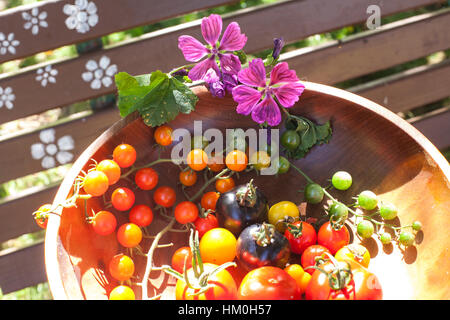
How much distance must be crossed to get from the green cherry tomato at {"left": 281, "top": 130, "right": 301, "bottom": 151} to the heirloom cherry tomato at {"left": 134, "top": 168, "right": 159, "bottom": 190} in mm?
261

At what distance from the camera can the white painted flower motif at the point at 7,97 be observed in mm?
1229

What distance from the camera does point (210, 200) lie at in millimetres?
842

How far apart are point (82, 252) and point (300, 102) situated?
48 centimetres

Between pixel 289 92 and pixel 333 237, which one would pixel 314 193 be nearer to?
pixel 333 237

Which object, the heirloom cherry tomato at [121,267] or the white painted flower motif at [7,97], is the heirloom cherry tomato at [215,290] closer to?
the heirloom cherry tomato at [121,267]

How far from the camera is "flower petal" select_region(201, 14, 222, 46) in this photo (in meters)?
0.75

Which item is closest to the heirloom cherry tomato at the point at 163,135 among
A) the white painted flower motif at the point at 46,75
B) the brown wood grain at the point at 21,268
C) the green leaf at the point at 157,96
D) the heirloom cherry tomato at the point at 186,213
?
the green leaf at the point at 157,96

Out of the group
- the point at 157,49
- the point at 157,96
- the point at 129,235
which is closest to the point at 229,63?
the point at 157,96

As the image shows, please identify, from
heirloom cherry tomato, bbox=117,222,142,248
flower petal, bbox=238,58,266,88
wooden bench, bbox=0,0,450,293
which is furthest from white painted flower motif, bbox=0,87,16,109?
flower petal, bbox=238,58,266,88

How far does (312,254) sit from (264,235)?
0.33 ft

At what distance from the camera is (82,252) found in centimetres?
73

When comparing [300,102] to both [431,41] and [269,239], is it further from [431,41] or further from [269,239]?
[431,41]

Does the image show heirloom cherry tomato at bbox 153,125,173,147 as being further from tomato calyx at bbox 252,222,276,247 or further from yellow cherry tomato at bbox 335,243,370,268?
yellow cherry tomato at bbox 335,243,370,268

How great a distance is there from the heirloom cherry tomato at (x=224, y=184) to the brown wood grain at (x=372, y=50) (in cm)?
65
